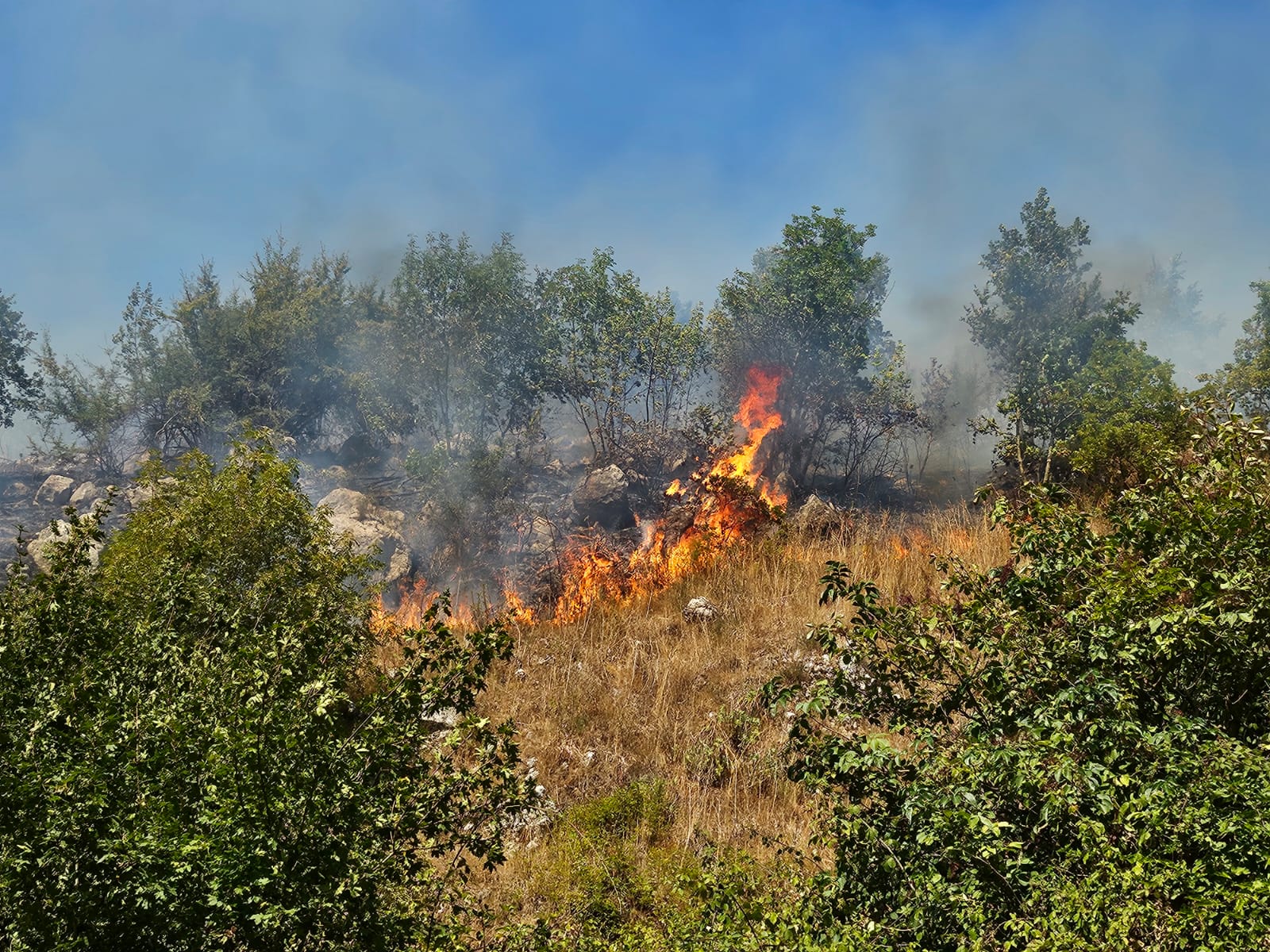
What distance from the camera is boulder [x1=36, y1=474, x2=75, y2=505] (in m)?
23.4

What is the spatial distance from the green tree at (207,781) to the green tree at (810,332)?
17.5 meters

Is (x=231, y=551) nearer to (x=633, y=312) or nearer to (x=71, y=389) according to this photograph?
(x=633, y=312)

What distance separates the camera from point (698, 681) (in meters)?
9.95

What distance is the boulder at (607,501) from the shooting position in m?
18.7

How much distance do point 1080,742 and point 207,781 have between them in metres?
4.11

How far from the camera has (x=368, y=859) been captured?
3.69m

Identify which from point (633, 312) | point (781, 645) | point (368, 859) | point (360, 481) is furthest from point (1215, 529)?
point (360, 481)

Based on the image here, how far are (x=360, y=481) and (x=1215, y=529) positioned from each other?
22.3 metres

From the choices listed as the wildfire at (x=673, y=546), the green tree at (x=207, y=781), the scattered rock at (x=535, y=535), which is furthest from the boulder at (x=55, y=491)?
the green tree at (x=207, y=781)

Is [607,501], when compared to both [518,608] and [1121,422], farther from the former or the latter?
Result: [1121,422]

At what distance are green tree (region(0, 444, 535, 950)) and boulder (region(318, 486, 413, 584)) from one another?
1254cm

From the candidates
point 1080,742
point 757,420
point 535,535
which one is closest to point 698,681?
point 1080,742

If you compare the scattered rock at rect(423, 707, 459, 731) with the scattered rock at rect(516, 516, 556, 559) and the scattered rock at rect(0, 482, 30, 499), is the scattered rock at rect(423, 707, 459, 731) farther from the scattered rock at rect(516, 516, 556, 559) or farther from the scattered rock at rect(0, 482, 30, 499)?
the scattered rock at rect(0, 482, 30, 499)

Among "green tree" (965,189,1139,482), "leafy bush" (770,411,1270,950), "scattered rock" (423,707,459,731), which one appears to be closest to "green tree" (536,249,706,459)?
"green tree" (965,189,1139,482)
